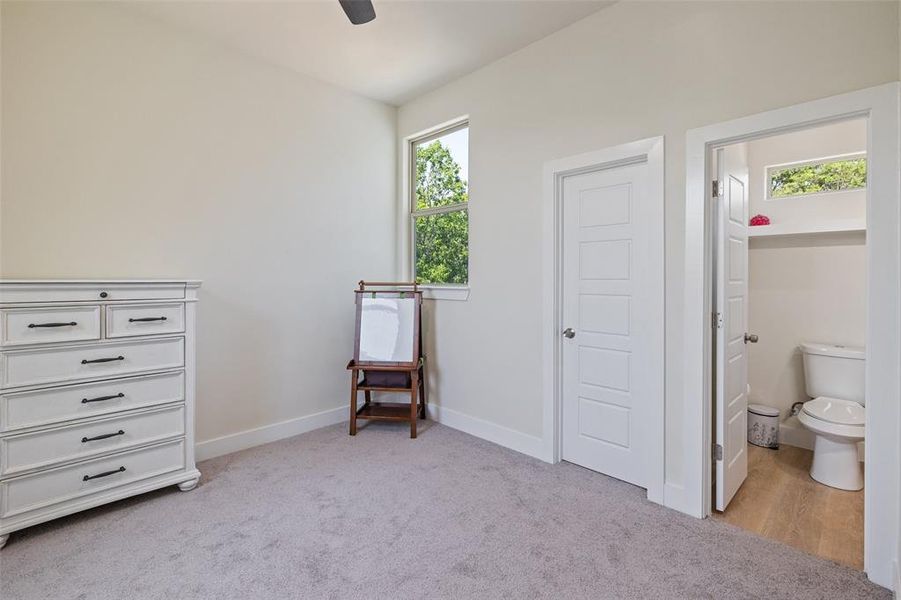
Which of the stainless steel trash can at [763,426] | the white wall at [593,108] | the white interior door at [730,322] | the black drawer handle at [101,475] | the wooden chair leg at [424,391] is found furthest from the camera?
the wooden chair leg at [424,391]

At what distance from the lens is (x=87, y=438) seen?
2.09 m

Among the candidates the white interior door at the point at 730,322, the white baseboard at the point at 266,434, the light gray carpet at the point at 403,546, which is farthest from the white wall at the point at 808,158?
the white baseboard at the point at 266,434

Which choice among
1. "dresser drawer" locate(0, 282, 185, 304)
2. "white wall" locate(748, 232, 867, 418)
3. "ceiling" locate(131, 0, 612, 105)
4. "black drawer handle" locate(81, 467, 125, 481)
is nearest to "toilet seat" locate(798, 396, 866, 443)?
"white wall" locate(748, 232, 867, 418)

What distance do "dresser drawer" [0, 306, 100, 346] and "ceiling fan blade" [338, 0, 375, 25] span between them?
1.90m

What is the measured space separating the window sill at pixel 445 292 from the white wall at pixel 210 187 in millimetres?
489

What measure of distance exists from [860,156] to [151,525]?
4.95m

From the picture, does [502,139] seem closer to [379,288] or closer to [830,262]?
[379,288]

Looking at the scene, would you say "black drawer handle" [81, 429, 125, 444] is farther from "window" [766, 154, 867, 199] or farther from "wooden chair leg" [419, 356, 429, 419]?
"window" [766, 154, 867, 199]

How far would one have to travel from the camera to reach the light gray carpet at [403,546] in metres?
1.65

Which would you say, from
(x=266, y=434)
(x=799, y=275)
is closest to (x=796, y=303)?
(x=799, y=275)

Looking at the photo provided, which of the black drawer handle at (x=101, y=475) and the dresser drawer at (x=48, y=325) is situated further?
the black drawer handle at (x=101, y=475)

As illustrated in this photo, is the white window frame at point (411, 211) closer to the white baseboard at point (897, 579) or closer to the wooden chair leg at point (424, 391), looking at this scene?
the wooden chair leg at point (424, 391)

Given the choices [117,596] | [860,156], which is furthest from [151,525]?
[860,156]

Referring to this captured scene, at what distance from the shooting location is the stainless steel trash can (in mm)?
3092
